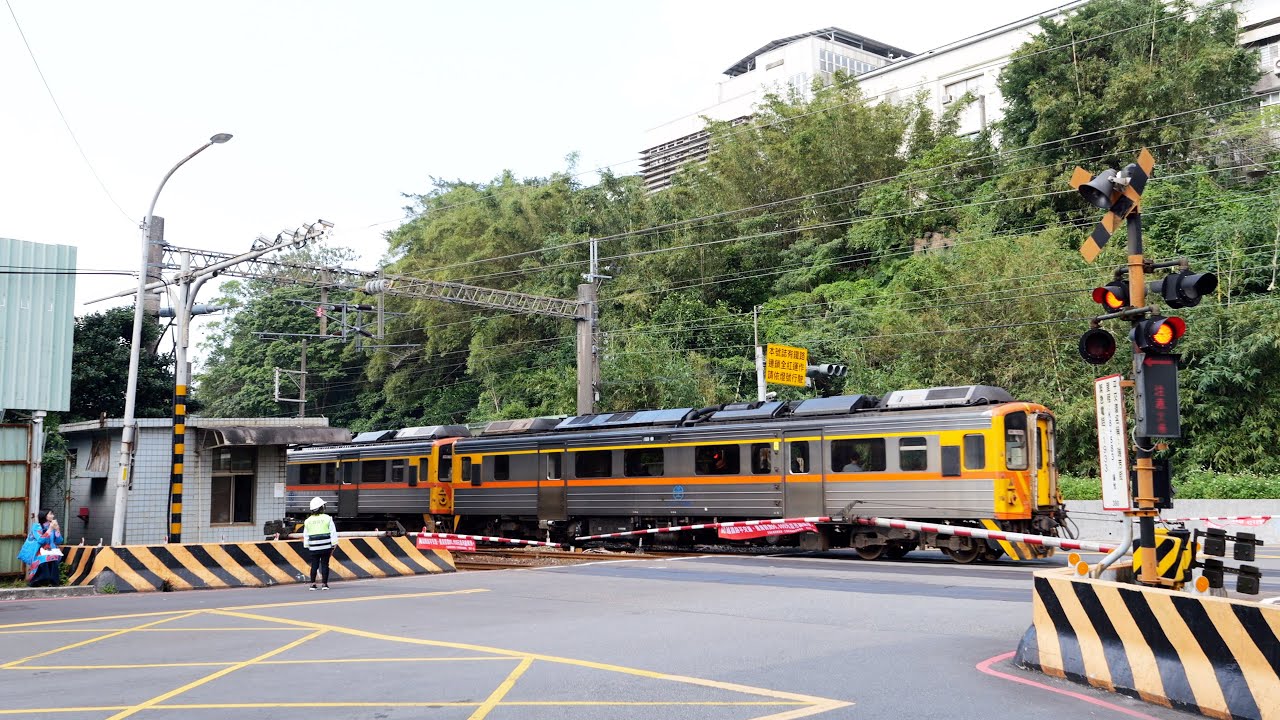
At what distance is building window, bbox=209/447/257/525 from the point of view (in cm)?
2652

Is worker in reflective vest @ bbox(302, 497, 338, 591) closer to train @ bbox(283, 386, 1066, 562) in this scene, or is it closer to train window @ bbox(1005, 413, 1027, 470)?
train @ bbox(283, 386, 1066, 562)

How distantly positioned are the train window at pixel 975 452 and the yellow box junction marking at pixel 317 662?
11173 mm

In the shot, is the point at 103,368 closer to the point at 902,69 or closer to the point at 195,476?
the point at 195,476

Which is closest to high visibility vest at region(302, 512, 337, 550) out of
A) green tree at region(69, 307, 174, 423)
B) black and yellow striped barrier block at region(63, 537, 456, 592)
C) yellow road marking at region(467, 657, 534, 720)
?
black and yellow striped barrier block at region(63, 537, 456, 592)

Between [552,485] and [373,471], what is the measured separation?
317 inches

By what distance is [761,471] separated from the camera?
898 inches

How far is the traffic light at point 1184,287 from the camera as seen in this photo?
8805mm

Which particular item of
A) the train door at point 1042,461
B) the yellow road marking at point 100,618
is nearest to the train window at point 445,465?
the yellow road marking at point 100,618

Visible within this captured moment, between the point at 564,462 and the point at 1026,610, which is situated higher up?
the point at 564,462

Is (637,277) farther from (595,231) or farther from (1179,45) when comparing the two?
(1179,45)

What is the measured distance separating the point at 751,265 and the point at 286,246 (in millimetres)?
30010

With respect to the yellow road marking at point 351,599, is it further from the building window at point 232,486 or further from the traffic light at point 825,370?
the traffic light at point 825,370

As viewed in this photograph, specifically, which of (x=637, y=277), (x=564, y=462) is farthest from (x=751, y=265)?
(x=564, y=462)

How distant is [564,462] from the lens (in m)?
26.8
